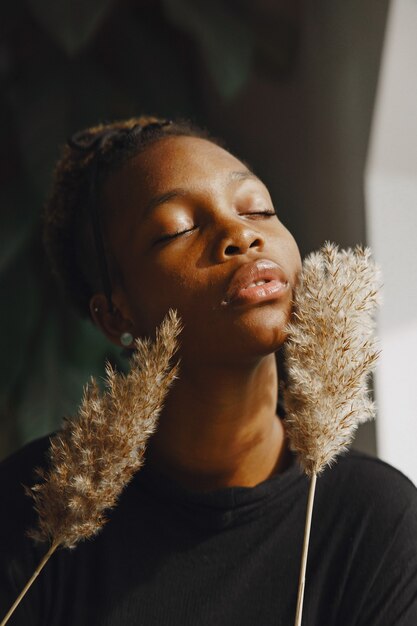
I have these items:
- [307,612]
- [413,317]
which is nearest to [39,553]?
[307,612]

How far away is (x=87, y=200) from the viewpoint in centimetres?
100

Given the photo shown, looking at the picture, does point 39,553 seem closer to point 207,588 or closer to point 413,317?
point 207,588

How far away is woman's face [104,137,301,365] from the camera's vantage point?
755 mm

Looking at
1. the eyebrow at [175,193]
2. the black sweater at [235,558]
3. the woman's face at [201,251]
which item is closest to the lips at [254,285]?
the woman's face at [201,251]

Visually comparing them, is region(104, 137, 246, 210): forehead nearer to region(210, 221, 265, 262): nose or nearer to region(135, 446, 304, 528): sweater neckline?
region(210, 221, 265, 262): nose

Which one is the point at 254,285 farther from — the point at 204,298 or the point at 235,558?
the point at 235,558

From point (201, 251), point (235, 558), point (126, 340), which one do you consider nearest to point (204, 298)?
point (201, 251)

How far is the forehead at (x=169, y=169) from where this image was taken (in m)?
0.85

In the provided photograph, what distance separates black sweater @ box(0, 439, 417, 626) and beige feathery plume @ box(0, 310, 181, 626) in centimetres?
14

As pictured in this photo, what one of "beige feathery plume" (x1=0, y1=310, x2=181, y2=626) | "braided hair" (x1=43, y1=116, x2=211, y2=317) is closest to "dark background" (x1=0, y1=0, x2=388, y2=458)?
"braided hair" (x1=43, y1=116, x2=211, y2=317)

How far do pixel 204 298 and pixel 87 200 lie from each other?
11.8 inches

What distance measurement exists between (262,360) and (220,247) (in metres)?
0.14

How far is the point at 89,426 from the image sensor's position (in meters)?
0.72

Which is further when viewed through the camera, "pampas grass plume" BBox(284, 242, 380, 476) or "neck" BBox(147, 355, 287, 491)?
"neck" BBox(147, 355, 287, 491)
